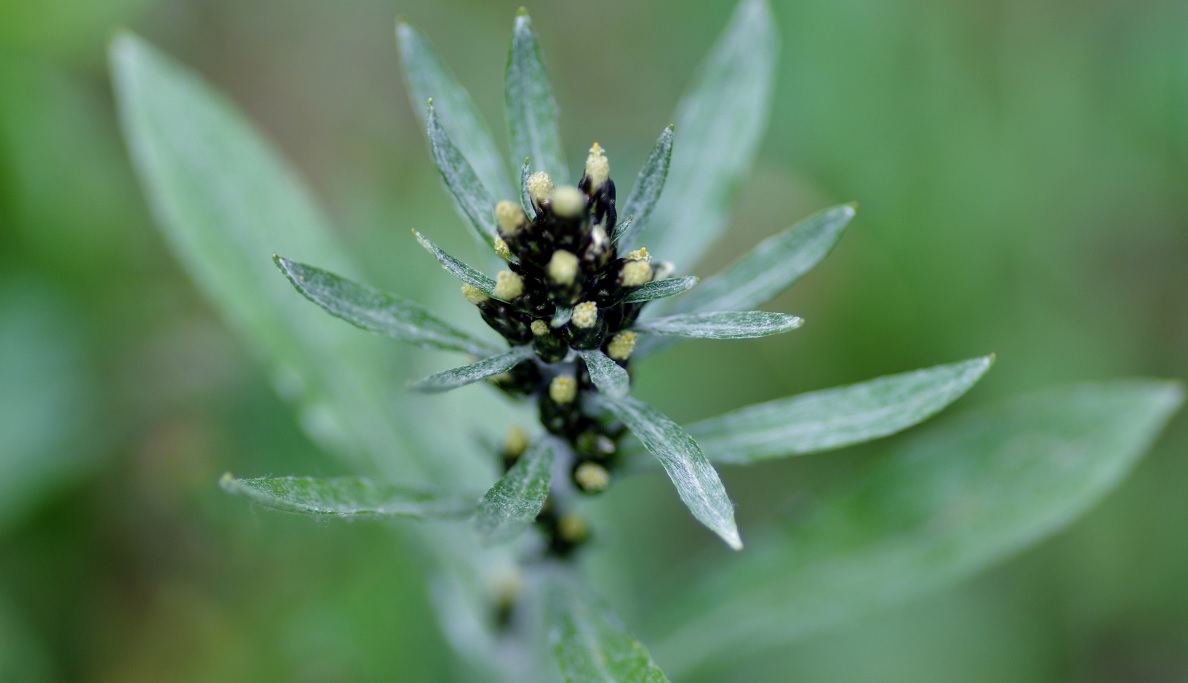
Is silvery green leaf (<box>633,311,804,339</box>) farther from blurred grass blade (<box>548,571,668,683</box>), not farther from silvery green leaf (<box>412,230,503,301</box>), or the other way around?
blurred grass blade (<box>548,571,668,683</box>)

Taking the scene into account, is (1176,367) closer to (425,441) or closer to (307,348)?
(425,441)

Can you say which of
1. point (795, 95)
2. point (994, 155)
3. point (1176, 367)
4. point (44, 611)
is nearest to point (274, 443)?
point (44, 611)

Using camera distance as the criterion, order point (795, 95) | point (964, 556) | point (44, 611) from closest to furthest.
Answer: point (964, 556) → point (44, 611) → point (795, 95)

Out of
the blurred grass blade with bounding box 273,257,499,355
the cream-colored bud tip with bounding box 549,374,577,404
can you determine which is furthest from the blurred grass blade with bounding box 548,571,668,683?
the blurred grass blade with bounding box 273,257,499,355

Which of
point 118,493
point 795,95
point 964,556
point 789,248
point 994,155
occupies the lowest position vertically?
point 964,556

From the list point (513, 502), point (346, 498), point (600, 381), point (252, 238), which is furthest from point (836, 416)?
point (252, 238)

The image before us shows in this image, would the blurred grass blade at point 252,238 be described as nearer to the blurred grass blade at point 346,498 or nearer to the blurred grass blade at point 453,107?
the blurred grass blade at point 346,498

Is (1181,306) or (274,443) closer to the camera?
(274,443)
